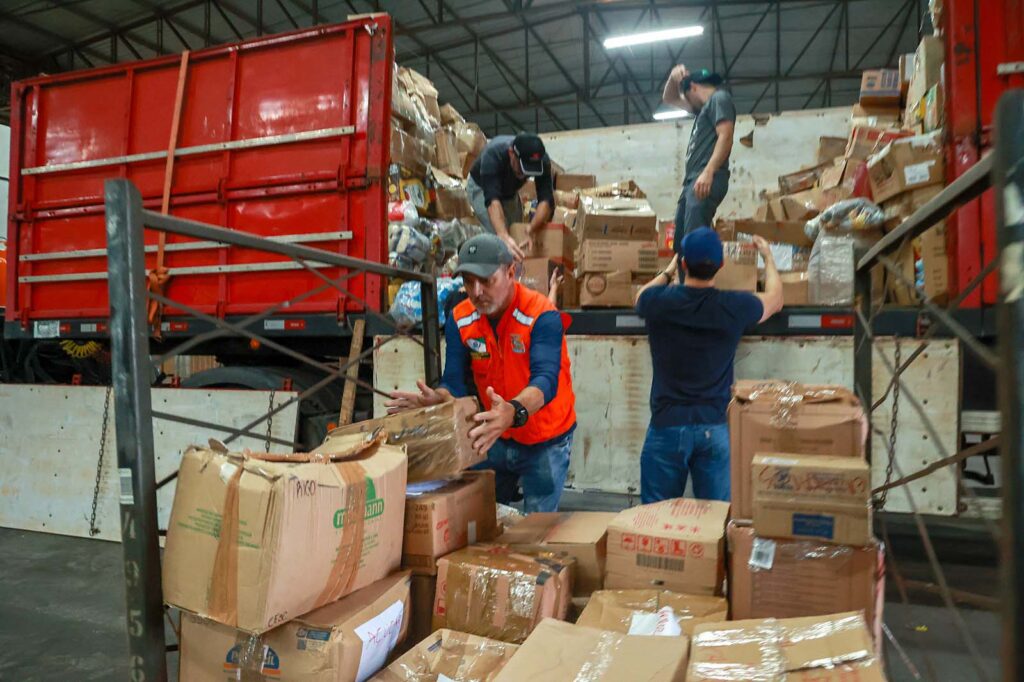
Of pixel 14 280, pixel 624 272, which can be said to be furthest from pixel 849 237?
pixel 14 280

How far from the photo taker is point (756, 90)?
49.1ft

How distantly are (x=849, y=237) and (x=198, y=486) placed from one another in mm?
3613

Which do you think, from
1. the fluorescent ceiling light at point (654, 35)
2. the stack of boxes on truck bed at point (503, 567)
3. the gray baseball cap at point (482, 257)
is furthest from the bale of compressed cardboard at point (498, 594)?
the fluorescent ceiling light at point (654, 35)

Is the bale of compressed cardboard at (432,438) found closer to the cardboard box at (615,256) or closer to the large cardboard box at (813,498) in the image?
the large cardboard box at (813,498)

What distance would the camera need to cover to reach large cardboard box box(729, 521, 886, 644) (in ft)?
5.69

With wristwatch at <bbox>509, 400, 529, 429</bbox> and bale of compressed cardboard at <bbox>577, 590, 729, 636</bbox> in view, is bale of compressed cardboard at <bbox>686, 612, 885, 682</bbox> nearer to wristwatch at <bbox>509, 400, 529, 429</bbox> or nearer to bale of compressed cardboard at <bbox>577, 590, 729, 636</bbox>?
bale of compressed cardboard at <bbox>577, 590, 729, 636</bbox>

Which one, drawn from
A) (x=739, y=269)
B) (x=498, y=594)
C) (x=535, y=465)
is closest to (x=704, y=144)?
(x=739, y=269)

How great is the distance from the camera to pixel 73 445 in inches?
181

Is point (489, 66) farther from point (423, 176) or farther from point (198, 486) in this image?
point (198, 486)

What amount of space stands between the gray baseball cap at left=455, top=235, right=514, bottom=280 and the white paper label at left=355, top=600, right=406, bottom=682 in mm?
1185

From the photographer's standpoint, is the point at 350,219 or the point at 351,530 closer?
the point at 351,530

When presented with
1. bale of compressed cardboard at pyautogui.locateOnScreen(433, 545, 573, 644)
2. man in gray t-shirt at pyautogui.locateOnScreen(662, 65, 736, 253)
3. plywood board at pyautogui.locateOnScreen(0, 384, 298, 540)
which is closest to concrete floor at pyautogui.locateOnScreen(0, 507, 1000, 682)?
plywood board at pyautogui.locateOnScreen(0, 384, 298, 540)

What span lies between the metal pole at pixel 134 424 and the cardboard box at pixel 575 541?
107 cm

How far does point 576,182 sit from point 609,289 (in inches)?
93.1
